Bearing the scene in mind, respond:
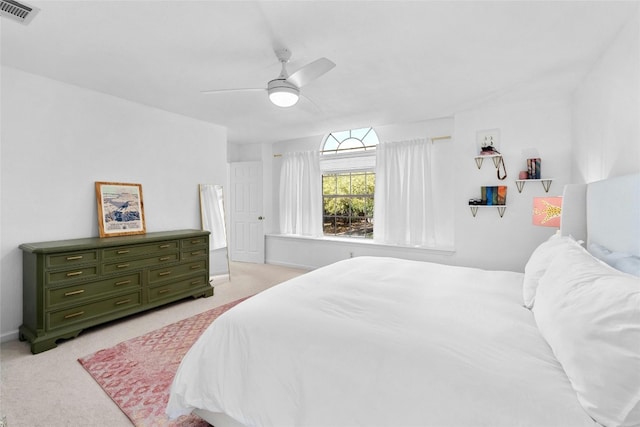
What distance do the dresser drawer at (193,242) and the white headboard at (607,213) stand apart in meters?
3.88

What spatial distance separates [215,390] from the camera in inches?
57.5

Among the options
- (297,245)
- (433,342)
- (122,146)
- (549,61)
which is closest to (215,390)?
(433,342)

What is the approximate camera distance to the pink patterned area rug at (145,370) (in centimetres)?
179

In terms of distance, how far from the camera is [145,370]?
7.34 feet

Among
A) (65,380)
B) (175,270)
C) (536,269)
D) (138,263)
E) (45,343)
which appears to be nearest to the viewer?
(536,269)

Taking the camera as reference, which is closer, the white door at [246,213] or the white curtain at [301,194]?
the white curtain at [301,194]

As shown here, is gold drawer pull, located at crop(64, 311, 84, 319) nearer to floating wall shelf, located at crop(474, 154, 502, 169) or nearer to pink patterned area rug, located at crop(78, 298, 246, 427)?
pink patterned area rug, located at crop(78, 298, 246, 427)

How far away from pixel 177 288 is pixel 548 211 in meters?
4.13

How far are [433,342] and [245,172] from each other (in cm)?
546

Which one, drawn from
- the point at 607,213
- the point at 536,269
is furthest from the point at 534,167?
the point at 536,269

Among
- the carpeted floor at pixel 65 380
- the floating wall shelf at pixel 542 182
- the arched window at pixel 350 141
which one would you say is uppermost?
the arched window at pixel 350 141

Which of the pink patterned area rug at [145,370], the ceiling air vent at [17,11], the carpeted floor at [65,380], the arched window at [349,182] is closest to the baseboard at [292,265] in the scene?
the arched window at [349,182]

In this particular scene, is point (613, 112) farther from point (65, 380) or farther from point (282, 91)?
point (65, 380)

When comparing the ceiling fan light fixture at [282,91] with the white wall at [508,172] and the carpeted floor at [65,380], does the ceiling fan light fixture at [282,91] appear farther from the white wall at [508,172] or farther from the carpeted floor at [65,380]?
the white wall at [508,172]
